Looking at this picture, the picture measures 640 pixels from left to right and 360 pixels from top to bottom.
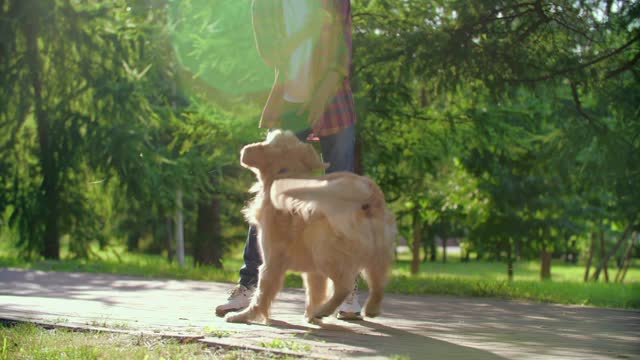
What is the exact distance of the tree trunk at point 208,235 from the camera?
18516mm

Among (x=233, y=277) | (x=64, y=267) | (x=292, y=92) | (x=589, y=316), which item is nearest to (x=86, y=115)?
(x=64, y=267)

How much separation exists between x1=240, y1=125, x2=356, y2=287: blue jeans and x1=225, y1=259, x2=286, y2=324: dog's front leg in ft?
2.18

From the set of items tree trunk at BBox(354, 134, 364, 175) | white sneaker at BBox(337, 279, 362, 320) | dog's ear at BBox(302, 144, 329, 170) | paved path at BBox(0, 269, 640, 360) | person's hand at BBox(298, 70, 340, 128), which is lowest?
paved path at BBox(0, 269, 640, 360)

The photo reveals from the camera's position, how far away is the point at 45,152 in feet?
46.6

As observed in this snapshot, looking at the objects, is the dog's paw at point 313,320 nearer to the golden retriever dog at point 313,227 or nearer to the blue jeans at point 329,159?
the golden retriever dog at point 313,227

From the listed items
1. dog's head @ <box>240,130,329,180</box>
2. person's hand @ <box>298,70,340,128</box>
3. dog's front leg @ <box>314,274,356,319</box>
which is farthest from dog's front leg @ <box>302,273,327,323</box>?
person's hand @ <box>298,70,340,128</box>

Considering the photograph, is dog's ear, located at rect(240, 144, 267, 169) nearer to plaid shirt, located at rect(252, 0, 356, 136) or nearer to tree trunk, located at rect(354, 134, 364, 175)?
plaid shirt, located at rect(252, 0, 356, 136)

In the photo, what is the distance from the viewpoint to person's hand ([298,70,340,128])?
15.7 feet

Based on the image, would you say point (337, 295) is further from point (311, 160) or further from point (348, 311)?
point (311, 160)

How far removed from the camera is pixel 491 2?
289 inches

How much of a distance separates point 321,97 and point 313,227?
1.09 m

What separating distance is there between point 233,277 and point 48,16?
778cm

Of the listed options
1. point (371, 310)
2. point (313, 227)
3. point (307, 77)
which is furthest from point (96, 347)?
point (307, 77)

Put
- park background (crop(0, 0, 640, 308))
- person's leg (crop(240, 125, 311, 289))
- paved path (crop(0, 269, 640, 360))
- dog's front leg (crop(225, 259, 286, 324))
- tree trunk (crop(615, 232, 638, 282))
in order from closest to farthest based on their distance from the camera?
1. paved path (crop(0, 269, 640, 360))
2. dog's front leg (crop(225, 259, 286, 324))
3. person's leg (crop(240, 125, 311, 289))
4. park background (crop(0, 0, 640, 308))
5. tree trunk (crop(615, 232, 638, 282))
